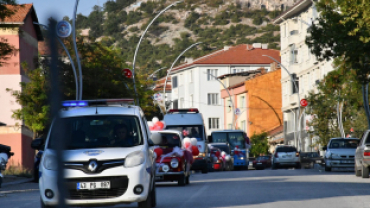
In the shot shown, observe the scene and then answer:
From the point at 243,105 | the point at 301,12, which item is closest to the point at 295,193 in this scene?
the point at 301,12

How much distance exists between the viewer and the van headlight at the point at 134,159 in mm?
10461

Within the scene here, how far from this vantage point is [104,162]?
10.4 m

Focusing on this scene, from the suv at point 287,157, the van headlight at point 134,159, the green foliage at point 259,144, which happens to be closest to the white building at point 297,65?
the green foliage at point 259,144

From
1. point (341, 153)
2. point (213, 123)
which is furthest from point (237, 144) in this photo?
point (213, 123)

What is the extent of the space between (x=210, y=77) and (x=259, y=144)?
22.9 m

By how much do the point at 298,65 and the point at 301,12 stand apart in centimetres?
563

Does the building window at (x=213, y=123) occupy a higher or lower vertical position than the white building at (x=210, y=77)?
lower

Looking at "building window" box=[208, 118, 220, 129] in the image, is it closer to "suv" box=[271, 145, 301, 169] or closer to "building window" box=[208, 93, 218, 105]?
"building window" box=[208, 93, 218, 105]

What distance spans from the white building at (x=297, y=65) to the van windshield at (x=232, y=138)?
19.0m

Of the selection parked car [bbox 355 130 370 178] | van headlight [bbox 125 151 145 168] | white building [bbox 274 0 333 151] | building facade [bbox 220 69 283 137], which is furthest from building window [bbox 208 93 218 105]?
van headlight [bbox 125 151 145 168]

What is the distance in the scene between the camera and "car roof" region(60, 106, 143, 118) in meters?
11.3

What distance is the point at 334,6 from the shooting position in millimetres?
23969

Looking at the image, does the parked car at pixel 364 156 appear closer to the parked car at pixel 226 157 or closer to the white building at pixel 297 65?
the parked car at pixel 226 157

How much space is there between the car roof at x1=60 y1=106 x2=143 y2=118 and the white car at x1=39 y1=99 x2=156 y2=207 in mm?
33
